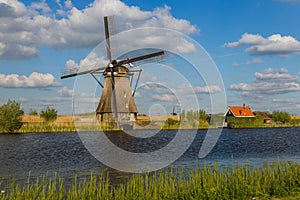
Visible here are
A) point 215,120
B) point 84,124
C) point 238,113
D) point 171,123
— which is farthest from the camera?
point 238,113

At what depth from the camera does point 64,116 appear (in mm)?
37312

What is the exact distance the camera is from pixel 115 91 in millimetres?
30625

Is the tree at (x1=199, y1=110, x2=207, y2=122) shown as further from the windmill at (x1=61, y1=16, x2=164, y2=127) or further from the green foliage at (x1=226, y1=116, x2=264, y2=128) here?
the windmill at (x1=61, y1=16, x2=164, y2=127)

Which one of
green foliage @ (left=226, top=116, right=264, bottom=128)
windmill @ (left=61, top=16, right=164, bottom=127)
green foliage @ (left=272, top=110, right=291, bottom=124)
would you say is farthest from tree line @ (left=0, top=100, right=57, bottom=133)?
green foliage @ (left=272, top=110, right=291, bottom=124)

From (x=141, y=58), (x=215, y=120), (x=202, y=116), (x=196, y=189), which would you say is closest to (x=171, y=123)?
(x=202, y=116)

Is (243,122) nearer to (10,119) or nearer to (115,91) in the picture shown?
(115,91)

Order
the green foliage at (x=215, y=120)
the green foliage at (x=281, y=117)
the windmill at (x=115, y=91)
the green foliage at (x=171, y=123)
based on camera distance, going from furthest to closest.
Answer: the green foliage at (x=281, y=117) < the green foliage at (x=215, y=120) < the green foliage at (x=171, y=123) < the windmill at (x=115, y=91)

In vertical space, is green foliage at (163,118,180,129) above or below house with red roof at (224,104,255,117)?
below

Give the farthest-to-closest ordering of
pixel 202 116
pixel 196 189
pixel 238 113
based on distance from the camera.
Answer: pixel 238 113 < pixel 202 116 < pixel 196 189

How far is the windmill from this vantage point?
30.0 metres

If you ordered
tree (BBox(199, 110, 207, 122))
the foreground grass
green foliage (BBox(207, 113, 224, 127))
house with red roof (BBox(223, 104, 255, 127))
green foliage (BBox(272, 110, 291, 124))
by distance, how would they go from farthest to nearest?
green foliage (BBox(272, 110, 291, 124)), house with red roof (BBox(223, 104, 255, 127)), green foliage (BBox(207, 113, 224, 127)), tree (BBox(199, 110, 207, 122)), the foreground grass

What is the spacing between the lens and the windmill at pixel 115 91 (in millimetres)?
30047

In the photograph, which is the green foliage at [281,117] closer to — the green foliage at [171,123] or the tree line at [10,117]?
the green foliage at [171,123]

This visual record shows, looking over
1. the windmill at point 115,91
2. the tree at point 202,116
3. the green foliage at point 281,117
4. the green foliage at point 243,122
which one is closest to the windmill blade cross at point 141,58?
the windmill at point 115,91
